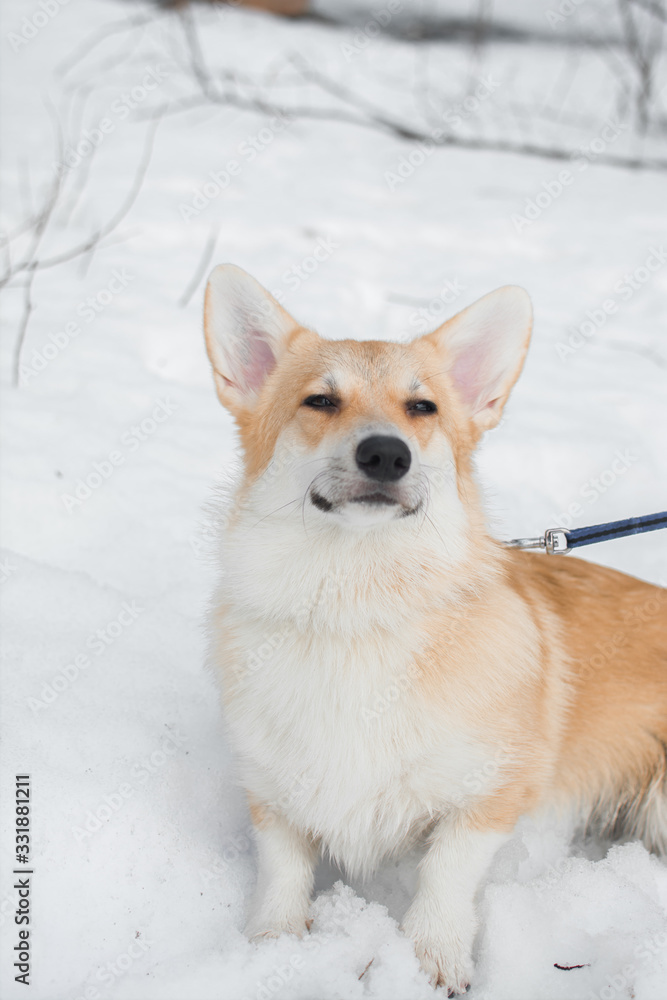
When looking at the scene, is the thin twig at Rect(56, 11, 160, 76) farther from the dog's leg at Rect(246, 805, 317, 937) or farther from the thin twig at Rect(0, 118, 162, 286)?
the dog's leg at Rect(246, 805, 317, 937)

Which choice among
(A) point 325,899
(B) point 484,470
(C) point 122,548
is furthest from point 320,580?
(B) point 484,470

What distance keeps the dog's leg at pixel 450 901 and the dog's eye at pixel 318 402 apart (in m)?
1.12

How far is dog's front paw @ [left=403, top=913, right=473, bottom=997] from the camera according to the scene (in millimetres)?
1752

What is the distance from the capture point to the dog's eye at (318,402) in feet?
6.93

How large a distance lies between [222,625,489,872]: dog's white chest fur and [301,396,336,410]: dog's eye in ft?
2.00

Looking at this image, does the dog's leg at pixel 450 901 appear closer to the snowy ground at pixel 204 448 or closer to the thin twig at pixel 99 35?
the snowy ground at pixel 204 448

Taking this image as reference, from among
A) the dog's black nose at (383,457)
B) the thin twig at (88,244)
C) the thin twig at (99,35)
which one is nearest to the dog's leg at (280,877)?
the dog's black nose at (383,457)

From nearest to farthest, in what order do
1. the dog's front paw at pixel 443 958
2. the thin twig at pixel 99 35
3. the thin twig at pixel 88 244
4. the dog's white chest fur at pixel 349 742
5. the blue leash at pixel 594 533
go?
the dog's front paw at pixel 443 958 → the dog's white chest fur at pixel 349 742 → the blue leash at pixel 594 533 → the thin twig at pixel 88 244 → the thin twig at pixel 99 35

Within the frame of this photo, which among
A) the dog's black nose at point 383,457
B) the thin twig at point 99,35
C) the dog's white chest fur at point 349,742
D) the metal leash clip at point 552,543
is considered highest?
the thin twig at point 99,35

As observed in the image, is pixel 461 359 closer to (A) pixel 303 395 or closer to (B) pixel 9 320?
(A) pixel 303 395

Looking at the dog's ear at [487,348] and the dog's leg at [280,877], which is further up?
the dog's ear at [487,348]

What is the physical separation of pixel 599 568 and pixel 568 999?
1.24 metres

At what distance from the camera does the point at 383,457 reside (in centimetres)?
180

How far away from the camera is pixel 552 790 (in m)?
2.20
